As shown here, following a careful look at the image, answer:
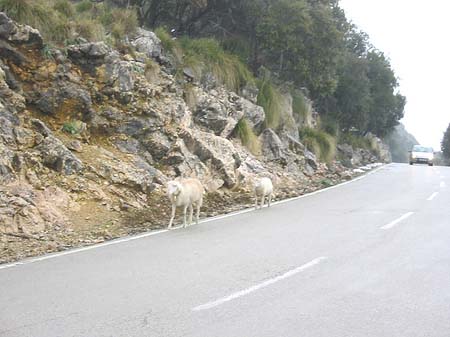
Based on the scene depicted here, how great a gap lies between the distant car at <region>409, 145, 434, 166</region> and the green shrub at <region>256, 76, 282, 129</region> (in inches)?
1125

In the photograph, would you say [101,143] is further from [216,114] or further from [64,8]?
[216,114]

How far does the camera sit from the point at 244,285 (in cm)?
798

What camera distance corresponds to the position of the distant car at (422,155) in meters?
52.8

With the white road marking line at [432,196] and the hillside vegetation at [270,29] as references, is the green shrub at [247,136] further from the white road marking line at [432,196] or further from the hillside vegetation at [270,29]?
the white road marking line at [432,196]

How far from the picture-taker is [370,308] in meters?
6.95

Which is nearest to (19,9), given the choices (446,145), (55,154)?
(55,154)

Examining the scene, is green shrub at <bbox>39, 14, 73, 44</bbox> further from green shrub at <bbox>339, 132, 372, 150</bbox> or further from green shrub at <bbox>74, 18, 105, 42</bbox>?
green shrub at <bbox>339, 132, 372, 150</bbox>

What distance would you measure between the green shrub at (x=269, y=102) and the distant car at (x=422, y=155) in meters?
28.6

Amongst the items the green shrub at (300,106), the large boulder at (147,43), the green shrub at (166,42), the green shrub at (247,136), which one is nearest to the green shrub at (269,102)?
the green shrub at (247,136)

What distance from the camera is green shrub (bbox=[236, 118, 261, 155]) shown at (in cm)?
2350

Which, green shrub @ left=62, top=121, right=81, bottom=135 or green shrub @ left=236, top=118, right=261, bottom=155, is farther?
green shrub @ left=236, top=118, right=261, bottom=155

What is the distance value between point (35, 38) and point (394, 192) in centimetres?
1345

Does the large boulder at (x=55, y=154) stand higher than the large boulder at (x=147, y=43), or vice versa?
the large boulder at (x=147, y=43)

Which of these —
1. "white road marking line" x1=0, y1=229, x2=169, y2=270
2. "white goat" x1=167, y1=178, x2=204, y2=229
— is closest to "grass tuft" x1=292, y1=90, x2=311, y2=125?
"white goat" x1=167, y1=178, x2=204, y2=229
